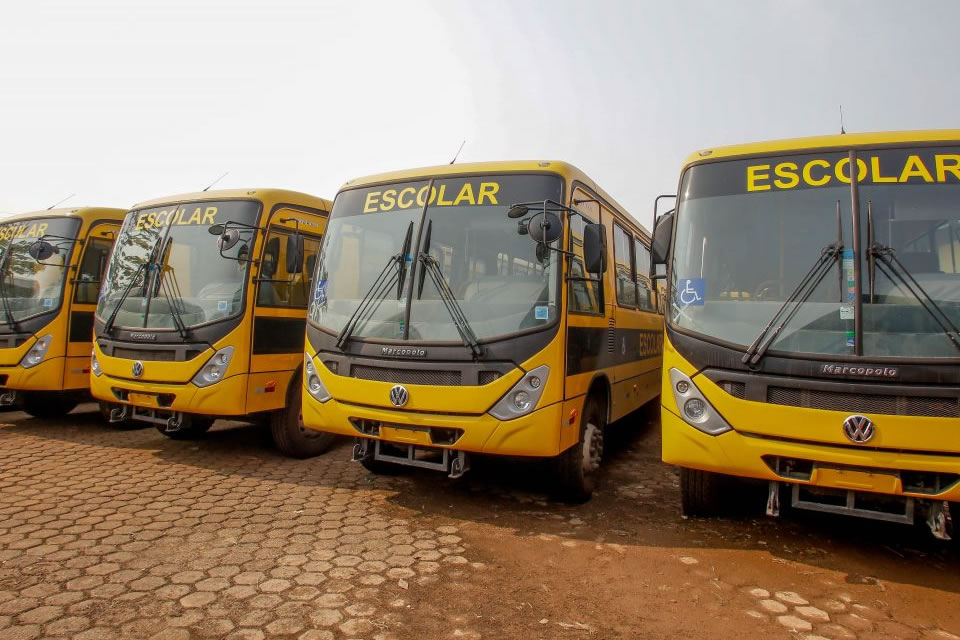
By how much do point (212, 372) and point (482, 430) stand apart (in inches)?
123

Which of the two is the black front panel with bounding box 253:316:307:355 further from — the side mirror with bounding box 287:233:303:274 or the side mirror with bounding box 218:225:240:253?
the side mirror with bounding box 218:225:240:253

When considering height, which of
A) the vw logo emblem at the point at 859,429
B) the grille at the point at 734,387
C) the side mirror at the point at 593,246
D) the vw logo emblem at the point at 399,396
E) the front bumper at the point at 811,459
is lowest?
the front bumper at the point at 811,459

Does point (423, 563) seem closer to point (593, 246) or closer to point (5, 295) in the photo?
point (593, 246)

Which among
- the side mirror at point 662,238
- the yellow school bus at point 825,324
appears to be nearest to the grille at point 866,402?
the yellow school bus at point 825,324

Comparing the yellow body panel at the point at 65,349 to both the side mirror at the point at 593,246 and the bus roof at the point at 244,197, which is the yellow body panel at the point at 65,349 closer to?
the bus roof at the point at 244,197

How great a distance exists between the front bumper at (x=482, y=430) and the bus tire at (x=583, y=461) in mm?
537

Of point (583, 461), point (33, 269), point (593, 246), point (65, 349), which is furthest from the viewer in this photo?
point (33, 269)

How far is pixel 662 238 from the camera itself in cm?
500

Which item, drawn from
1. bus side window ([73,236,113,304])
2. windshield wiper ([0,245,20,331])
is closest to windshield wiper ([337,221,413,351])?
bus side window ([73,236,113,304])

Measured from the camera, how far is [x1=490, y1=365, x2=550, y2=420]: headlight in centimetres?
470

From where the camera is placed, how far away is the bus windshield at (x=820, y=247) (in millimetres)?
3938

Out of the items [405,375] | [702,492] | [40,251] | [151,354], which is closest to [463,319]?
[405,375]

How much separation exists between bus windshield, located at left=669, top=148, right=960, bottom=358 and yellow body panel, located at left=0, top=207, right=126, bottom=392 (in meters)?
7.51

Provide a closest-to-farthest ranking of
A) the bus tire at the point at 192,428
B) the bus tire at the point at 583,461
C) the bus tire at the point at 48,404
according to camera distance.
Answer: the bus tire at the point at 583,461
the bus tire at the point at 192,428
the bus tire at the point at 48,404
